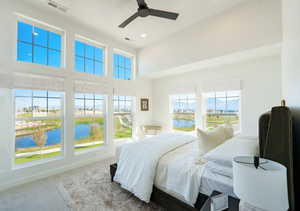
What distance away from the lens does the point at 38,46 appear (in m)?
2.95

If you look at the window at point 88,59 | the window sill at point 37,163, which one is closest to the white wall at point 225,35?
the window at point 88,59

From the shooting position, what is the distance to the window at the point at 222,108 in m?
3.54

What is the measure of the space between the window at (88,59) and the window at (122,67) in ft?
1.55

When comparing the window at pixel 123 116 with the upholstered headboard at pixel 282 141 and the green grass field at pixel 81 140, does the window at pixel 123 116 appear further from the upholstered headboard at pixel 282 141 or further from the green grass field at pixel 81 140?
the upholstered headboard at pixel 282 141

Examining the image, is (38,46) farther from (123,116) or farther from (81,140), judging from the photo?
(123,116)

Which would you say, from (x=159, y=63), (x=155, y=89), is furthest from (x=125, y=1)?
(x=155, y=89)

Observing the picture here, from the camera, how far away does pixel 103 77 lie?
12.8 ft

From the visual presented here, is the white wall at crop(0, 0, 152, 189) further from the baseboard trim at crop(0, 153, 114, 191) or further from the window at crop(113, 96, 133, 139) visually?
the window at crop(113, 96, 133, 139)

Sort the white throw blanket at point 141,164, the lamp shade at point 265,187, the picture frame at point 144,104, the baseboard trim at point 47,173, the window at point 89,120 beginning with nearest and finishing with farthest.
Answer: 1. the lamp shade at point 265,187
2. the white throw blanket at point 141,164
3. the baseboard trim at point 47,173
4. the window at point 89,120
5. the picture frame at point 144,104

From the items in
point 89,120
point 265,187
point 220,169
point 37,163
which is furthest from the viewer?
point 89,120

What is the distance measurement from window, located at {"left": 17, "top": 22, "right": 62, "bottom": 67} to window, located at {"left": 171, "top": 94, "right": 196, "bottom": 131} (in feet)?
11.6

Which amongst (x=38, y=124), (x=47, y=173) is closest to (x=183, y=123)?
(x=47, y=173)

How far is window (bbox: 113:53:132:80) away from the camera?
4.36 m

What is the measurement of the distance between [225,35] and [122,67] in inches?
117
